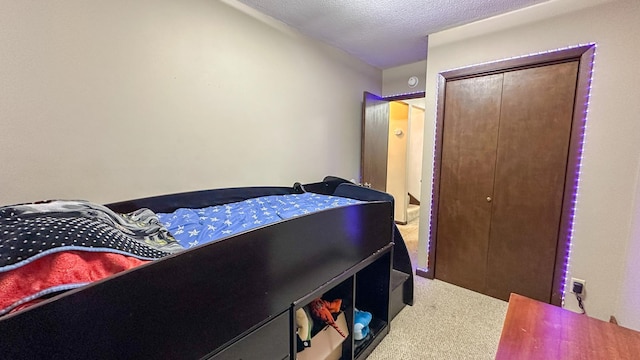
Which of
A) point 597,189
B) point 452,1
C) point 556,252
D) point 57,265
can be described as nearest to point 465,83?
point 452,1

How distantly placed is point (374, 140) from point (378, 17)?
154 centimetres

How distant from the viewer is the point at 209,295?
844mm

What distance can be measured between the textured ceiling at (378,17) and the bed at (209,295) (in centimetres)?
153

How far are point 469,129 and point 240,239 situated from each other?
7.45ft

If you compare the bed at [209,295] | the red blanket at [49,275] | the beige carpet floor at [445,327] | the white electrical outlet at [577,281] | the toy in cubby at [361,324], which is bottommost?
the beige carpet floor at [445,327]

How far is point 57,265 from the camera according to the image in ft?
2.16

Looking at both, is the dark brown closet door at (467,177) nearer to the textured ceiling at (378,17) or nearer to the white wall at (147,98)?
the textured ceiling at (378,17)

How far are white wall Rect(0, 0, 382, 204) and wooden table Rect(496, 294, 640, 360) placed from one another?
6.03 ft

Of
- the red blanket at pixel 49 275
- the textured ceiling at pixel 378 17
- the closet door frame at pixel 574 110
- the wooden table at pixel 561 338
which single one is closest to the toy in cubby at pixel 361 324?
the wooden table at pixel 561 338

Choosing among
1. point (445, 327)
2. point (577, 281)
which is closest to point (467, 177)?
point (577, 281)

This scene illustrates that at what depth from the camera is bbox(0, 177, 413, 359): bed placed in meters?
0.59

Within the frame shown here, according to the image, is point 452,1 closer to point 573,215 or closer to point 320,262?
point 573,215

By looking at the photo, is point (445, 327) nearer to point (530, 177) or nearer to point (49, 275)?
point (530, 177)

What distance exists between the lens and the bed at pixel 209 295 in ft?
1.94
